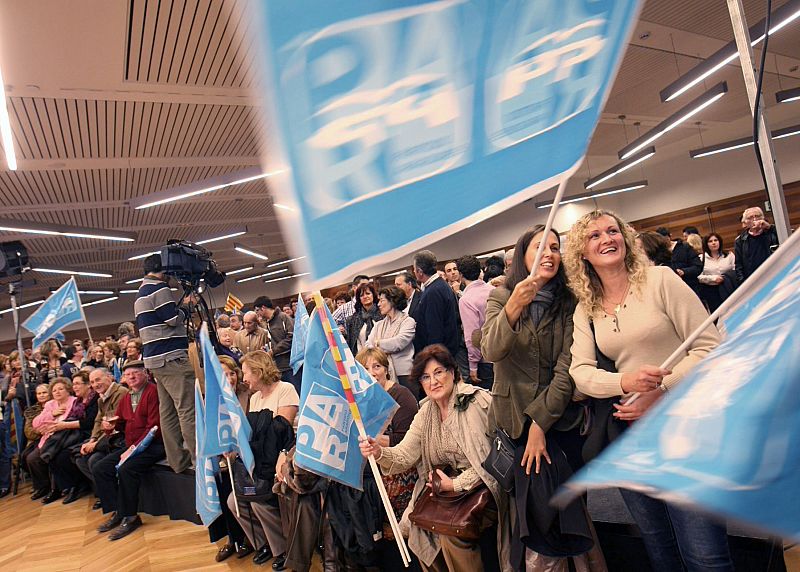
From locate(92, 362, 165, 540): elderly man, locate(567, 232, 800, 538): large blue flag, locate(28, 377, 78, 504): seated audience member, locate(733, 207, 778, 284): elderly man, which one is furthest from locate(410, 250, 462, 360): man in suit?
locate(28, 377, 78, 504): seated audience member

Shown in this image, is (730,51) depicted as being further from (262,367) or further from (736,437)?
(736,437)

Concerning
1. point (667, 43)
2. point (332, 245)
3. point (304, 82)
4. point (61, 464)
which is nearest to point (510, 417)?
point (332, 245)

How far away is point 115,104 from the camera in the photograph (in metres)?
5.64

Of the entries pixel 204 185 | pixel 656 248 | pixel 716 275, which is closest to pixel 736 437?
pixel 656 248

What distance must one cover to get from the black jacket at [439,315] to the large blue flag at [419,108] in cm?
313

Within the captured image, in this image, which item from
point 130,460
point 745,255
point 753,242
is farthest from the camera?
point 745,255

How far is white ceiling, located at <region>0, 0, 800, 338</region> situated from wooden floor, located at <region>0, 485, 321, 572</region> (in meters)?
3.14

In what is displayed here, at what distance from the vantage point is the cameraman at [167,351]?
14.3 ft

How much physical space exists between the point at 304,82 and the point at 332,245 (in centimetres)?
23

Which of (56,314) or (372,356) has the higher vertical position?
(56,314)

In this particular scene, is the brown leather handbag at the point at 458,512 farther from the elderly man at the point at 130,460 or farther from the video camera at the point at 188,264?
the elderly man at the point at 130,460

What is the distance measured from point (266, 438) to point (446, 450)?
139 cm

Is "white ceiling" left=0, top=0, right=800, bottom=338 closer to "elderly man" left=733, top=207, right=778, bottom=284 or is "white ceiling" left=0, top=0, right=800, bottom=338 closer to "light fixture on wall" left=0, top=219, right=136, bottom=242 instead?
"light fixture on wall" left=0, top=219, right=136, bottom=242

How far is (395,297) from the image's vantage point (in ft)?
14.4
